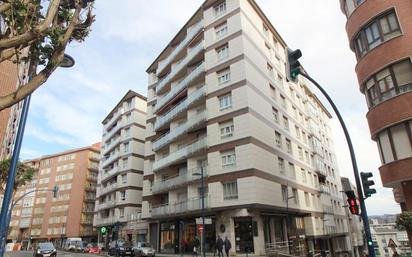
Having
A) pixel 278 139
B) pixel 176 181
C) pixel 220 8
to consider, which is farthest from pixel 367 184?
pixel 220 8

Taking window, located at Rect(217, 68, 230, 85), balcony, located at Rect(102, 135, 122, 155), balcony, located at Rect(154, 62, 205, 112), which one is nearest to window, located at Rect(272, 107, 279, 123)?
window, located at Rect(217, 68, 230, 85)

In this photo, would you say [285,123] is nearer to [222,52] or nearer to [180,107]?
[222,52]

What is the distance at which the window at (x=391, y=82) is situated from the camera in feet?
50.9

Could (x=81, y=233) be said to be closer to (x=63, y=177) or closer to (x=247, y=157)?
(x=63, y=177)

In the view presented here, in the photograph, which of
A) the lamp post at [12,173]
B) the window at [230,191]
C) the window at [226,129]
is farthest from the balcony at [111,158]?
the lamp post at [12,173]

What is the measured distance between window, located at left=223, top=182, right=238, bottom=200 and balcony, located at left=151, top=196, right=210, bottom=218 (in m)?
1.75

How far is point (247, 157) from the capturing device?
26.5m

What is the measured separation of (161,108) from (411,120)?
30.6 meters

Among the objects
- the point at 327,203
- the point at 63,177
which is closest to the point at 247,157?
the point at 327,203

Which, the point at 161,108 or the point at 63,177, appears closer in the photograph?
the point at 161,108

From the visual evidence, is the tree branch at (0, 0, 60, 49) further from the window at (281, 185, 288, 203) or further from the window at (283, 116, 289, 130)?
the window at (283, 116, 289, 130)

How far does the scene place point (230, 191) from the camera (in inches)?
1069

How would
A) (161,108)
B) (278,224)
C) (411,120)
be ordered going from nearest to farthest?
(411,120) → (278,224) → (161,108)

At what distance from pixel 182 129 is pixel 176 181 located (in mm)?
5481
